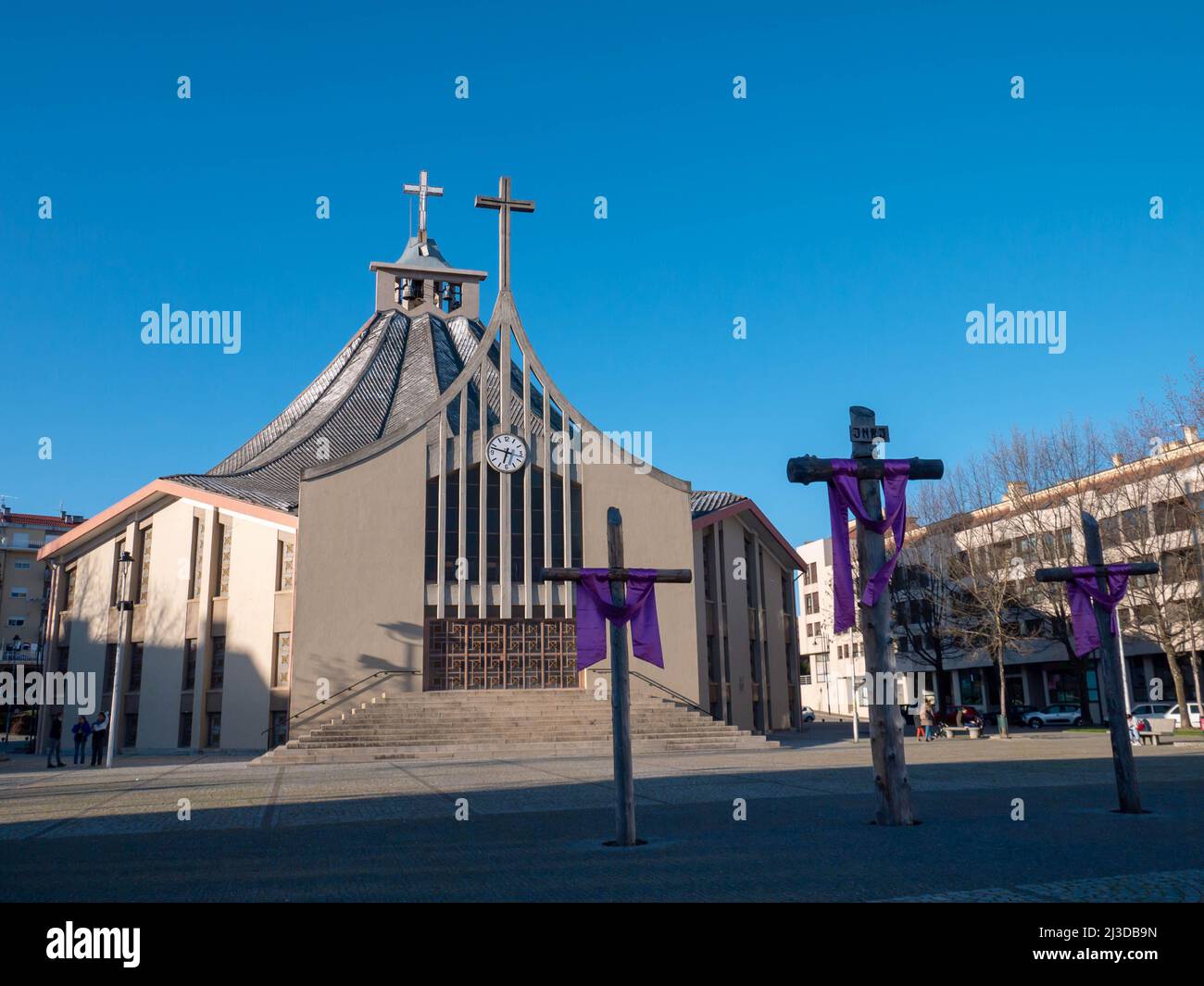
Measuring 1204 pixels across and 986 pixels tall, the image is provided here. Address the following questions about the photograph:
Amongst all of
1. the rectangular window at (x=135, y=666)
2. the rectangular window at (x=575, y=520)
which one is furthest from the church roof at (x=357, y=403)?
the rectangular window at (x=135, y=666)

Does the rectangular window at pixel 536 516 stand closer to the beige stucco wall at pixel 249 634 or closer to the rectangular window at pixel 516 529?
the rectangular window at pixel 516 529

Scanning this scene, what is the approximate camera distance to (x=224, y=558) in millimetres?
36906

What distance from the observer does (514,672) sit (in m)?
33.8

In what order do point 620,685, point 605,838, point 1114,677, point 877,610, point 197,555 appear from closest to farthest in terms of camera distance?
point 605,838
point 620,685
point 877,610
point 1114,677
point 197,555

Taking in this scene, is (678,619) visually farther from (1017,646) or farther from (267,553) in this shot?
(1017,646)

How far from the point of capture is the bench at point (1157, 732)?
95.0 feet

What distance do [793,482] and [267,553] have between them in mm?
27614

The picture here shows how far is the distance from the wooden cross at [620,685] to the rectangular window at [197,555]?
2931cm

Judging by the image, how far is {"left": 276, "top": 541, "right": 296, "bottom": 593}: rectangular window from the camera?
34.8 meters

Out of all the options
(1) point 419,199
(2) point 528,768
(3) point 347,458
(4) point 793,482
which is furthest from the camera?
(1) point 419,199

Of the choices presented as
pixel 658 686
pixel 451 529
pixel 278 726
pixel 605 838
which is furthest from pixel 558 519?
pixel 605 838

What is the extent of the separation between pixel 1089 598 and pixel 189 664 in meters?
32.2

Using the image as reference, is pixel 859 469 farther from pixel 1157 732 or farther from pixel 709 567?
pixel 709 567
